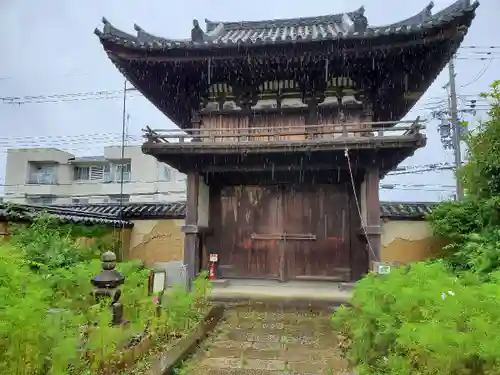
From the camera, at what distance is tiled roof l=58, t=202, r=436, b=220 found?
10.6 meters

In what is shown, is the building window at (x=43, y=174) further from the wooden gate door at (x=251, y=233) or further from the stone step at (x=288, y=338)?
the stone step at (x=288, y=338)

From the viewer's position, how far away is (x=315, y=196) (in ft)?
32.8

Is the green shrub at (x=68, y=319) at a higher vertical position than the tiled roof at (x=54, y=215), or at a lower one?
lower

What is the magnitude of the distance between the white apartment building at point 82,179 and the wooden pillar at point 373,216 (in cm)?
2540

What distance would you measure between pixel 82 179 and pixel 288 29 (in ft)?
92.3

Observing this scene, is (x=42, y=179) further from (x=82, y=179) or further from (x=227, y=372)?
(x=227, y=372)

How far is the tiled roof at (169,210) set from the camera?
1061 cm

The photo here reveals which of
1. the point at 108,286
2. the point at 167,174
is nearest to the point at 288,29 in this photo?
the point at 108,286

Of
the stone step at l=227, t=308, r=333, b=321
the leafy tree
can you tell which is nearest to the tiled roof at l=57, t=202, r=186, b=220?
the stone step at l=227, t=308, r=333, b=321

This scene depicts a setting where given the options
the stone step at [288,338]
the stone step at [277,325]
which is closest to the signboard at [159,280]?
the stone step at [277,325]

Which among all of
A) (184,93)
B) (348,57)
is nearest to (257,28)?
(184,93)

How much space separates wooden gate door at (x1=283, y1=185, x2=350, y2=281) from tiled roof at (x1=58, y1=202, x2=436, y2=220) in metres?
1.67

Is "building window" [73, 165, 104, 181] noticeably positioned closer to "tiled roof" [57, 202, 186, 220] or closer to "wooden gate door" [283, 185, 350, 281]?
"tiled roof" [57, 202, 186, 220]

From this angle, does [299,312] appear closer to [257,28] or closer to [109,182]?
[257,28]
